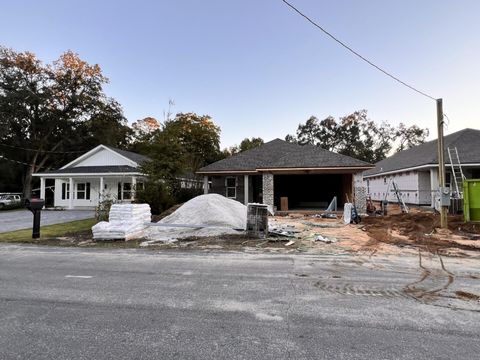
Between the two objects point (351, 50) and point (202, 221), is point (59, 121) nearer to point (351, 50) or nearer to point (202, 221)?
point (202, 221)

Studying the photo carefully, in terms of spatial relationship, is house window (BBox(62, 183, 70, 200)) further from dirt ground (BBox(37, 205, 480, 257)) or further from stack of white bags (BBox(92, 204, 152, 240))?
stack of white bags (BBox(92, 204, 152, 240))

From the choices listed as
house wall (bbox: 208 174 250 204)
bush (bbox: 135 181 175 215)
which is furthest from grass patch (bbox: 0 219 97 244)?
house wall (bbox: 208 174 250 204)

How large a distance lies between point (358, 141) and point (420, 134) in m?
11.0

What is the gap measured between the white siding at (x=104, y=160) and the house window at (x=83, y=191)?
1.99 metres

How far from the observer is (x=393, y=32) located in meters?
13.3

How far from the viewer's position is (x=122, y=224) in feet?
37.9

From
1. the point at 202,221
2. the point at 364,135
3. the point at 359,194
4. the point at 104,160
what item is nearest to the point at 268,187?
the point at 359,194

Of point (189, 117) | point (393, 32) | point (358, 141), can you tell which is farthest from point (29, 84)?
point (358, 141)

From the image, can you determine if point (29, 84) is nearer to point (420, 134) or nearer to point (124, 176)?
point (124, 176)

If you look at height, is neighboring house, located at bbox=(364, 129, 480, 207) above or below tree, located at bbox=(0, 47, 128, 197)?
below

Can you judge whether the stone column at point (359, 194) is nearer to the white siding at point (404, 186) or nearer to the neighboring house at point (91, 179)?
the white siding at point (404, 186)

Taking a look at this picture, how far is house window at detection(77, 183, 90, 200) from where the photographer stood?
2853 cm

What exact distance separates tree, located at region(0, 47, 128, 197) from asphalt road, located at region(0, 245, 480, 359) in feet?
112

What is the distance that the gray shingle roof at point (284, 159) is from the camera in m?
21.3
